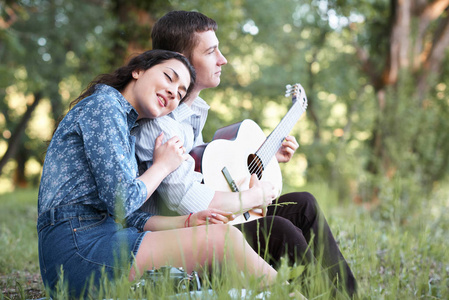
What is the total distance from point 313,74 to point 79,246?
45.8 ft

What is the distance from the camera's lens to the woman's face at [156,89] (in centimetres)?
230

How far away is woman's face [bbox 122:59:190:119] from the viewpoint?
230 cm

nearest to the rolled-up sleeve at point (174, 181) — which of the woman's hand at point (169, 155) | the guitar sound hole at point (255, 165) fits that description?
the woman's hand at point (169, 155)

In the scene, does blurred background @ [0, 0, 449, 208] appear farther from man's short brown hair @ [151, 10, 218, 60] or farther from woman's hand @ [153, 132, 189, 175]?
woman's hand @ [153, 132, 189, 175]

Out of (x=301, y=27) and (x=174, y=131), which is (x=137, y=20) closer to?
(x=174, y=131)

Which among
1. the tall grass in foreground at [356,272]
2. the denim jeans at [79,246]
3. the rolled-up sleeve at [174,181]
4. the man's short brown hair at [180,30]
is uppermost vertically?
the man's short brown hair at [180,30]

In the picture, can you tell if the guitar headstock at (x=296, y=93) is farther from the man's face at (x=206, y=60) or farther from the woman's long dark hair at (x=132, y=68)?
the woman's long dark hair at (x=132, y=68)

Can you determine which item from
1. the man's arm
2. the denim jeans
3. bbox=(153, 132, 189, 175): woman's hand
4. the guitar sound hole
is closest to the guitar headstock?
the guitar sound hole

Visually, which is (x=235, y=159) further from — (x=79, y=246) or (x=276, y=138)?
(x=79, y=246)

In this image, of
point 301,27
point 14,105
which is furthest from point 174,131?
point 14,105

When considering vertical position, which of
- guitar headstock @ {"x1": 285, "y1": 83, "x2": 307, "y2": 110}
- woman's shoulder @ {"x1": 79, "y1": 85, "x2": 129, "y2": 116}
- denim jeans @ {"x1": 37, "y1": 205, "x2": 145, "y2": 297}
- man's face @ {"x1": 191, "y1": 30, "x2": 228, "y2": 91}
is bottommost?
denim jeans @ {"x1": 37, "y1": 205, "x2": 145, "y2": 297}

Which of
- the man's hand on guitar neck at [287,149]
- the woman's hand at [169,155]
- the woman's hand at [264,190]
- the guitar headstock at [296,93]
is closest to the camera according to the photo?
the woman's hand at [169,155]

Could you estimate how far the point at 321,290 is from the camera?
1898mm

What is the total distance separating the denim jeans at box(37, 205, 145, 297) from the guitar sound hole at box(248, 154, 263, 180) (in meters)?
1.19
